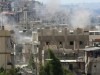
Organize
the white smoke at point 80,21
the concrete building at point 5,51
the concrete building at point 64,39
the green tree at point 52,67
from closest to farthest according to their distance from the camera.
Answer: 1. the green tree at point 52,67
2. the concrete building at point 5,51
3. the concrete building at point 64,39
4. the white smoke at point 80,21

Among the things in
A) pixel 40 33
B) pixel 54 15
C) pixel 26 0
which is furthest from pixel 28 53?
pixel 26 0

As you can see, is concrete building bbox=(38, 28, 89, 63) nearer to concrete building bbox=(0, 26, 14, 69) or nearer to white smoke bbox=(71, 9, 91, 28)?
concrete building bbox=(0, 26, 14, 69)

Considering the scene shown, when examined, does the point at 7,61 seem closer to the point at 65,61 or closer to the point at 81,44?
the point at 65,61

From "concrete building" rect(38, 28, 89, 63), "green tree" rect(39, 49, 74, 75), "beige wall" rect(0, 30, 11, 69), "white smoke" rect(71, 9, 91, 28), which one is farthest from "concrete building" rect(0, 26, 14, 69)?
"white smoke" rect(71, 9, 91, 28)

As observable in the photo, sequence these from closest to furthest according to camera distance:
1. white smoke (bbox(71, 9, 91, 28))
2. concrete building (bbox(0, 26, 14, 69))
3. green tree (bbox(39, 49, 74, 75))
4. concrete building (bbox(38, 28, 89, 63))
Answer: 1. green tree (bbox(39, 49, 74, 75))
2. concrete building (bbox(0, 26, 14, 69))
3. concrete building (bbox(38, 28, 89, 63))
4. white smoke (bbox(71, 9, 91, 28))

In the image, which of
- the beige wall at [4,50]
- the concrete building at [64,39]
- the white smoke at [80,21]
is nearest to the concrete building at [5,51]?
the beige wall at [4,50]

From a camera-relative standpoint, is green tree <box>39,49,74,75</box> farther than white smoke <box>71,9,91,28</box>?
No

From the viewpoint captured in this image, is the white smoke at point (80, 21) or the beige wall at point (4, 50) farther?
the white smoke at point (80, 21)

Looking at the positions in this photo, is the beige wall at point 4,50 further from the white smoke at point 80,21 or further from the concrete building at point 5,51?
the white smoke at point 80,21

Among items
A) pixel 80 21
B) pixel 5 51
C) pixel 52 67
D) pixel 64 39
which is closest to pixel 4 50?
pixel 5 51

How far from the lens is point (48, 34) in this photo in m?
45.1

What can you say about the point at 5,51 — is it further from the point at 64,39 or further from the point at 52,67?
the point at 64,39

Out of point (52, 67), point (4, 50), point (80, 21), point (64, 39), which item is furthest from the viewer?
point (80, 21)

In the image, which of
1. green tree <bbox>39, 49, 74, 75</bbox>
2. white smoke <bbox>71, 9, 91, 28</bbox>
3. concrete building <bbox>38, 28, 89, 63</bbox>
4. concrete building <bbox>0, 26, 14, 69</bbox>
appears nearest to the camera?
green tree <bbox>39, 49, 74, 75</bbox>
